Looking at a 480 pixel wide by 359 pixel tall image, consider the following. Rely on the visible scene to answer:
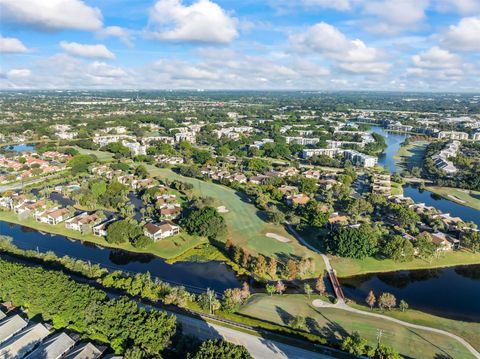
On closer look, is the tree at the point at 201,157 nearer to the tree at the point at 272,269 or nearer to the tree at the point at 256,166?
the tree at the point at 256,166

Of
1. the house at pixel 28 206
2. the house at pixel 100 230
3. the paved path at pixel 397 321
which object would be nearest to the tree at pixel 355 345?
the paved path at pixel 397 321

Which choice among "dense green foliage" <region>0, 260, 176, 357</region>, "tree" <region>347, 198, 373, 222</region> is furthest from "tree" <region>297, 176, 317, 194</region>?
"dense green foliage" <region>0, 260, 176, 357</region>

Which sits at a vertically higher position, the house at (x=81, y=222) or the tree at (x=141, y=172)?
the tree at (x=141, y=172)

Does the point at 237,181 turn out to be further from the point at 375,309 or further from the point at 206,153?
the point at 375,309

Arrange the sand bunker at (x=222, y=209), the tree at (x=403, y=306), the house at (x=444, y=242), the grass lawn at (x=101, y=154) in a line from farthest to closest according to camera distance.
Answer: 1. the grass lawn at (x=101, y=154)
2. the sand bunker at (x=222, y=209)
3. the house at (x=444, y=242)
4. the tree at (x=403, y=306)

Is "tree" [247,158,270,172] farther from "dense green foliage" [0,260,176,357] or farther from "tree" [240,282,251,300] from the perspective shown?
"dense green foliage" [0,260,176,357]

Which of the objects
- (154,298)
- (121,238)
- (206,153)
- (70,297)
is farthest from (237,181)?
(70,297)

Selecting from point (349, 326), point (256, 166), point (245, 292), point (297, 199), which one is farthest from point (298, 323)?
point (256, 166)
